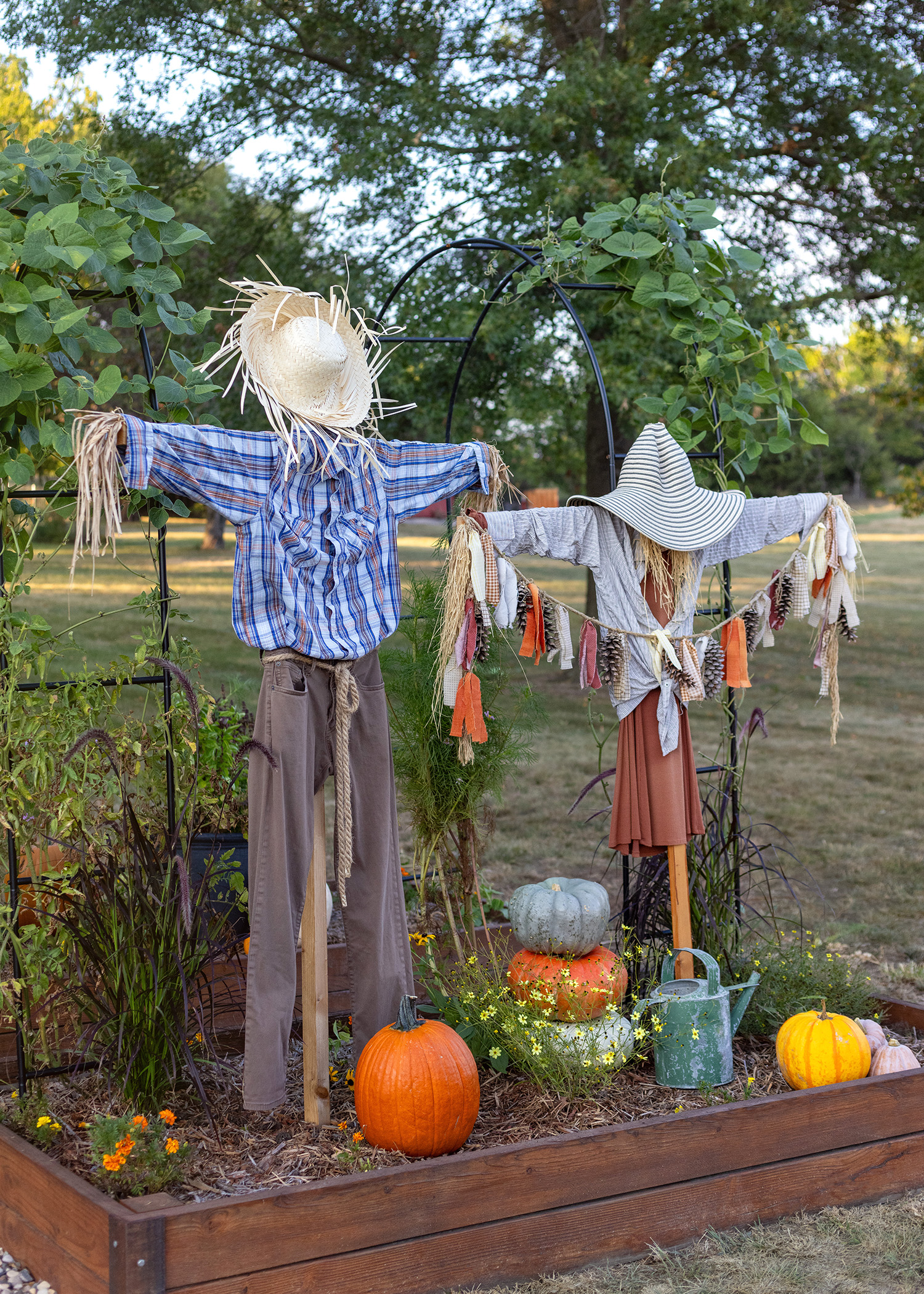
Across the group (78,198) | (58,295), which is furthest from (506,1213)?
(78,198)

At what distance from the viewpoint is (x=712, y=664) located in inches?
139

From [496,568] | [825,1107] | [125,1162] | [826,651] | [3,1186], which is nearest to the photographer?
[125,1162]

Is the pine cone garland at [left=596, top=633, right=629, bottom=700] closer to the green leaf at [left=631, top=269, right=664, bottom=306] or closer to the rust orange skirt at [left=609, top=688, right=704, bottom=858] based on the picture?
the rust orange skirt at [left=609, top=688, right=704, bottom=858]

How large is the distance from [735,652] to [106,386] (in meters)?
1.86

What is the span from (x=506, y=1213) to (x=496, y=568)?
1528 millimetres

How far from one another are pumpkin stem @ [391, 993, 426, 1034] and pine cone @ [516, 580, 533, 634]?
1.03m

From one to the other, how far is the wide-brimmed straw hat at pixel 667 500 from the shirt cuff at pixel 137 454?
1194 mm

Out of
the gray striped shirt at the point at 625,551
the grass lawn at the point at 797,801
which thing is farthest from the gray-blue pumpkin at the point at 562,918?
the grass lawn at the point at 797,801

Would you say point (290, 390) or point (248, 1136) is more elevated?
point (290, 390)

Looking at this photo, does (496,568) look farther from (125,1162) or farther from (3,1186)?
(3,1186)

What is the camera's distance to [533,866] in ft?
20.5

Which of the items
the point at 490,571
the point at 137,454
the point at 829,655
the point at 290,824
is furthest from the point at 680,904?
the point at 137,454

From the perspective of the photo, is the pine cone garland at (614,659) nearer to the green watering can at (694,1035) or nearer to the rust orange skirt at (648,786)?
the rust orange skirt at (648,786)

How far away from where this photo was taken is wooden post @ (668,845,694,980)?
11.4 ft
